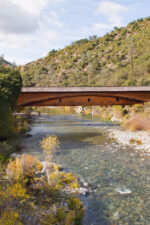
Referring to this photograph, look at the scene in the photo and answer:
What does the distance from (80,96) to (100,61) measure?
65447 mm

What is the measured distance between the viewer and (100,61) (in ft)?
286

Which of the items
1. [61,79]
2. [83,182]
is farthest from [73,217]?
[61,79]

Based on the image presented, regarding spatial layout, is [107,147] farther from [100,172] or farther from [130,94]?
[130,94]

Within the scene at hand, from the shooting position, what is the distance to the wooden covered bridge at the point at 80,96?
982 inches

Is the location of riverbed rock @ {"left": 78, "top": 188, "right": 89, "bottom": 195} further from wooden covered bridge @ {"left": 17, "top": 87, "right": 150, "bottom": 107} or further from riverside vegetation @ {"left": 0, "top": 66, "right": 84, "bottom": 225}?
wooden covered bridge @ {"left": 17, "top": 87, "right": 150, "bottom": 107}

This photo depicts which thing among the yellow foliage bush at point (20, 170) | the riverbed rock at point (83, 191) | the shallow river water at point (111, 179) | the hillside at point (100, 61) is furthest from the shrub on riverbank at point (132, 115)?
the yellow foliage bush at point (20, 170)

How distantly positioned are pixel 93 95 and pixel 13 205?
845 inches

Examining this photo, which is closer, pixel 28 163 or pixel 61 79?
pixel 28 163

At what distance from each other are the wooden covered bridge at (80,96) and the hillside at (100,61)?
20352mm

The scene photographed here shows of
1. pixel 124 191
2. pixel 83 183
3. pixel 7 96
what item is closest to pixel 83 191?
pixel 83 183

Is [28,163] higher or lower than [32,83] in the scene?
lower

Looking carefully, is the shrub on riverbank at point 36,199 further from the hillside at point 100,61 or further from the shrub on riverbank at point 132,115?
the hillside at point 100,61

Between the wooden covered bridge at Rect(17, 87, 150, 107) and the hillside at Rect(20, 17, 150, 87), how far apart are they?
66.8ft

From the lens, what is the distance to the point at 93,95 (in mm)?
26016
